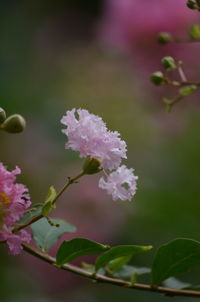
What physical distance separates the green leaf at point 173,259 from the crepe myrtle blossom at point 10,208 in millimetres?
215

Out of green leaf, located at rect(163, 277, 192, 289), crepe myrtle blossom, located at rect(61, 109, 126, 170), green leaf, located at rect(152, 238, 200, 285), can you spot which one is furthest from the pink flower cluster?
green leaf, located at rect(163, 277, 192, 289)

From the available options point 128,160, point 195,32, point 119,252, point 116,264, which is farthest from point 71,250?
point 128,160

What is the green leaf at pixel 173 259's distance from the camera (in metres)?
0.97

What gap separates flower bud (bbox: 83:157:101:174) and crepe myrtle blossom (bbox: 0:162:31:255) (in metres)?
0.08

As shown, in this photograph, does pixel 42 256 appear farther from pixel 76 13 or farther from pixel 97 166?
pixel 76 13

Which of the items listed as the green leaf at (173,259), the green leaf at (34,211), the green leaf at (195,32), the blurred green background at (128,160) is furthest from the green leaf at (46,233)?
the blurred green background at (128,160)

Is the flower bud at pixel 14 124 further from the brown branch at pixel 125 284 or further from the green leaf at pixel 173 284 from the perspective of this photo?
the green leaf at pixel 173 284

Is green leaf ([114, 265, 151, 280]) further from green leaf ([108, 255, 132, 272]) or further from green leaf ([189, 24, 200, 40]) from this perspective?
green leaf ([189, 24, 200, 40])

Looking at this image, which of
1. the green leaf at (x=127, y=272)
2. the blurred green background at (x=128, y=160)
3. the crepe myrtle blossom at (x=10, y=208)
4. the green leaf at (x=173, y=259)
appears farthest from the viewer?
the blurred green background at (x=128, y=160)

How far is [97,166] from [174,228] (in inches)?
43.3

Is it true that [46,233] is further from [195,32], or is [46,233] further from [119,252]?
[195,32]

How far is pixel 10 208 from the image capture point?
2.87 feet

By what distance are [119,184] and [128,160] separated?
4.53 ft

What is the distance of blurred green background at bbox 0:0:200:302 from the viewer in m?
2.03
